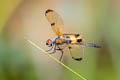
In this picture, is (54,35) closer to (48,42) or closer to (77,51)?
(48,42)

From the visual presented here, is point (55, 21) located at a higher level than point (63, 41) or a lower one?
higher

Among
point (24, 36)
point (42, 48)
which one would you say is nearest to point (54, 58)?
point (42, 48)

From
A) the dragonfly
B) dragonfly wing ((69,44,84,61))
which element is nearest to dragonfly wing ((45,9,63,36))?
the dragonfly

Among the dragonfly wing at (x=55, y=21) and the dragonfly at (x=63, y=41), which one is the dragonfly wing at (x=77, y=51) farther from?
the dragonfly wing at (x=55, y=21)

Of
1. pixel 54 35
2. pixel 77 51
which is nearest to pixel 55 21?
pixel 54 35

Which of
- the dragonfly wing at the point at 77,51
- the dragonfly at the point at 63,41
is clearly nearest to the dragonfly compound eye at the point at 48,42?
the dragonfly at the point at 63,41
